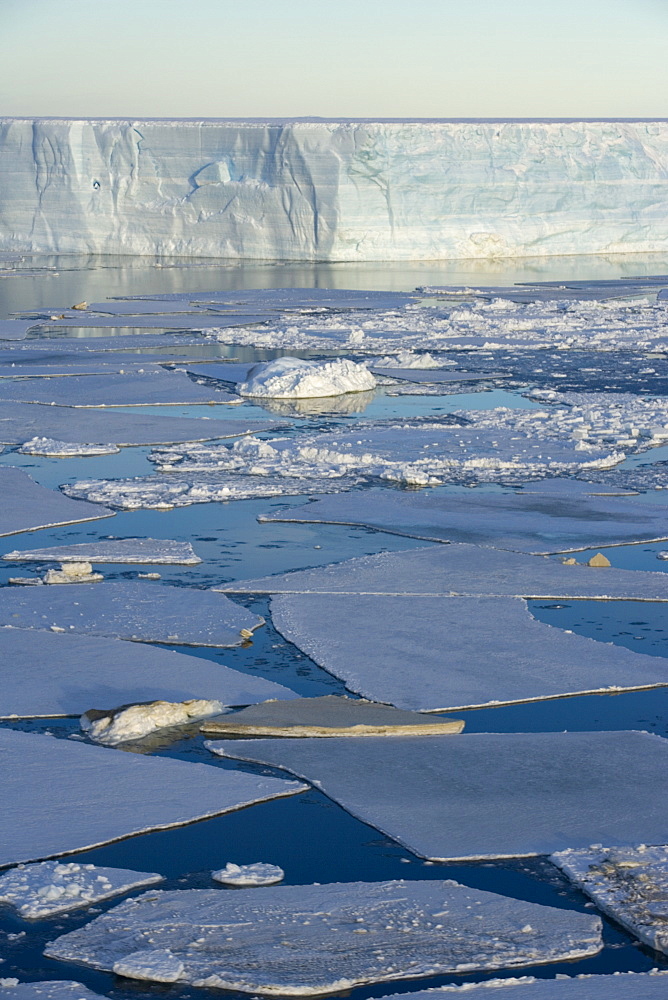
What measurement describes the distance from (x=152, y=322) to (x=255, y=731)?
40.7 feet

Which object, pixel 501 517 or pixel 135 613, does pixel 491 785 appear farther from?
pixel 501 517

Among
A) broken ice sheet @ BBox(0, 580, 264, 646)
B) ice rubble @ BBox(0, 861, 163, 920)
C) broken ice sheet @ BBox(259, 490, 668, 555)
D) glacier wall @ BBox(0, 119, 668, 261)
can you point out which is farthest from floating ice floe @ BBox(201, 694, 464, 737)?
glacier wall @ BBox(0, 119, 668, 261)

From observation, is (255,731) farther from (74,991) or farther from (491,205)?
(491,205)

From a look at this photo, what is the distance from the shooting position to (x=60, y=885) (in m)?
2.64

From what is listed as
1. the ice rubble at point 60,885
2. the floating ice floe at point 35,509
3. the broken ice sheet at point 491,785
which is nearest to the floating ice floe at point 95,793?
the ice rubble at point 60,885

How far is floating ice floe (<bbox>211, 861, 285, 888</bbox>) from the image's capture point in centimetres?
270

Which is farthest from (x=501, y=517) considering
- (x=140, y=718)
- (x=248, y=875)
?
(x=248, y=875)

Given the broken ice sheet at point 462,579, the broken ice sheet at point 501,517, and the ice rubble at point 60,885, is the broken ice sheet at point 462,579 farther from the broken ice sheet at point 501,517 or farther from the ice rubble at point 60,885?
the ice rubble at point 60,885

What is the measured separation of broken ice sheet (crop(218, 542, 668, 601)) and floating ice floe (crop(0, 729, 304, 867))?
1.60 meters

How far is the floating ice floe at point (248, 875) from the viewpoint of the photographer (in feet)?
8.86

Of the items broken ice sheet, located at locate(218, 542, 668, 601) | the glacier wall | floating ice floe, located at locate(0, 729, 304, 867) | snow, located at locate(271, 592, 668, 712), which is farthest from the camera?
the glacier wall

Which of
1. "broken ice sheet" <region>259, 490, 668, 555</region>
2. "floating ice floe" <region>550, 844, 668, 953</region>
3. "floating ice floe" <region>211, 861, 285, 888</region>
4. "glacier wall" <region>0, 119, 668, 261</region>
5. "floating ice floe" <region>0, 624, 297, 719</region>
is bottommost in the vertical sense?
"floating ice floe" <region>211, 861, 285, 888</region>

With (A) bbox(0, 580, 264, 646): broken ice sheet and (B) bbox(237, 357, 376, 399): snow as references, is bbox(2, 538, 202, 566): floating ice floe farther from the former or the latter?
(B) bbox(237, 357, 376, 399): snow

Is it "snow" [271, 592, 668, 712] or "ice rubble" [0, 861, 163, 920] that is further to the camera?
"snow" [271, 592, 668, 712]
